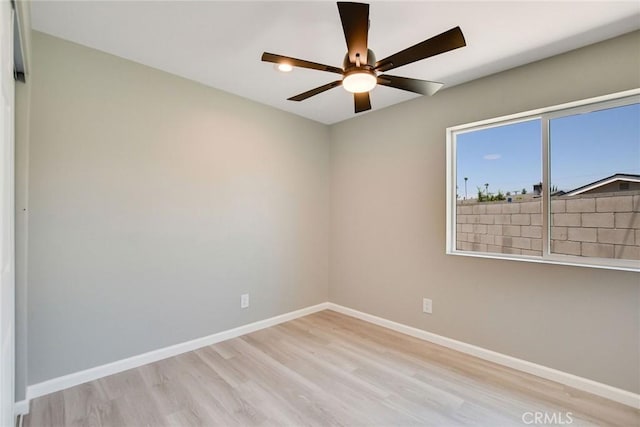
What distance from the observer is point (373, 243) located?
3.43 meters

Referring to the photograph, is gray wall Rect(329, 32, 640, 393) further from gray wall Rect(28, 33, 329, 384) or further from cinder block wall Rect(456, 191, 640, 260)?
gray wall Rect(28, 33, 329, 384)

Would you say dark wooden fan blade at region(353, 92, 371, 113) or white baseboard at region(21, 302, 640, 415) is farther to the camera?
dark wooden fan blade at region(353, 92, 371, 113)

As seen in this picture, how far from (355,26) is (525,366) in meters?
2.66

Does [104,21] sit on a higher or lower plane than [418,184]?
higher

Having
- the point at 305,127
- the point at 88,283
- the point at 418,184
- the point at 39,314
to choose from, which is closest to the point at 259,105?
the point at 305,127

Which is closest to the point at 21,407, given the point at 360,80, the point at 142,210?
the point at 142,210

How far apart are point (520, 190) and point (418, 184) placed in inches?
33.5

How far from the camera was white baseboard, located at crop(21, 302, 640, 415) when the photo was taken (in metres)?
1.98

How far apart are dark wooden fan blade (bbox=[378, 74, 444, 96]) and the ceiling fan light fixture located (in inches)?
4.4

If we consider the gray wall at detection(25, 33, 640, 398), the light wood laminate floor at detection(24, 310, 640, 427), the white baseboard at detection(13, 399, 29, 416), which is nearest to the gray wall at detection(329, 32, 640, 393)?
the gray wall at detection(25, 33, 640, 398)

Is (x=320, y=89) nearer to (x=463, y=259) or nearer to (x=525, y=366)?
(x=463, y=259)

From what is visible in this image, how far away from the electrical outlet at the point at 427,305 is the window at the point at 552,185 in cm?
53

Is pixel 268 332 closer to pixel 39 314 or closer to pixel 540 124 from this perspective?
pixel 39 314

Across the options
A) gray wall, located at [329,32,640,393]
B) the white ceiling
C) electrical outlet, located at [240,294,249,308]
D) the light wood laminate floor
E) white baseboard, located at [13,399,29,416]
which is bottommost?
the light wood laminate floor
